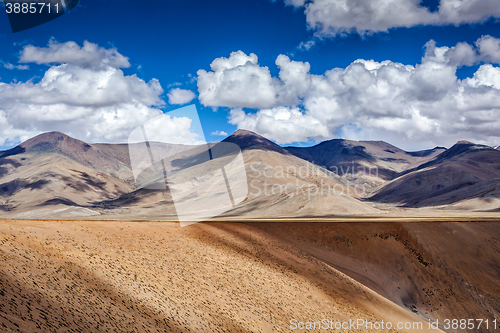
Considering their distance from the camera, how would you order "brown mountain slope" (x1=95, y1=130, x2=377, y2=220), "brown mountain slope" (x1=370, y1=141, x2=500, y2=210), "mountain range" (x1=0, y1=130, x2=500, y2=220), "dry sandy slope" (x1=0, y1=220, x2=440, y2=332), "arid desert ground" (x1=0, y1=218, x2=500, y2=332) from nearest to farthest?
1. "dry sandy slope" (x1=0, y1=220, x2=440, y2=332)
2. "arid desert ground" (x1=0, y1=218, x2=500, y2=332)
3. "brown mountain slope" (x1=95, y1=130, x2=377, y2=220)
4. "mountain range" (x1=0, y1=130, x2=500, y2=220)
5. "brown mountain slope" (x1=370, y1=141, x2=500, y2=210)

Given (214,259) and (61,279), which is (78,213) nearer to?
(214,259)

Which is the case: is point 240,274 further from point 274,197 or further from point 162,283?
point 274,197

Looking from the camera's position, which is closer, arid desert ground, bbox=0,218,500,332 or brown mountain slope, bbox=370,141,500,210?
arid desert ground, bbox=0,218,500,332

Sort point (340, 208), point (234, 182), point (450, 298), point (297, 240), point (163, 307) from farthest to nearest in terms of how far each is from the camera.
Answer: point (234, 182)
point (340, 208)
point (297, 240)
point (450, 298)
point (163, 307)

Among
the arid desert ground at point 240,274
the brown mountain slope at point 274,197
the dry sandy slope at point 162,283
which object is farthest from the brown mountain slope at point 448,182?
the dry sandy slope at point 162,283

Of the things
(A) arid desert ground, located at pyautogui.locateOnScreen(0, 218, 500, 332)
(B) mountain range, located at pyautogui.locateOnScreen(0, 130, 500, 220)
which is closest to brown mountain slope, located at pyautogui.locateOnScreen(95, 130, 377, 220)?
(B) mountain range, located at pyautogui.locateOnScreen(0, 130, 500, 220)

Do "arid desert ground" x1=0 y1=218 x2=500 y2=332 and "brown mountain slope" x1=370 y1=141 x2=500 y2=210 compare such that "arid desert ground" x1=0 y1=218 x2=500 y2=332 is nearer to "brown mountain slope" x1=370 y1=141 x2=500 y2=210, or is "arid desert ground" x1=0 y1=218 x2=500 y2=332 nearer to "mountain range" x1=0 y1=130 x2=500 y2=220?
"mountain range" x1=0 y1=130 x2=500 y2=220

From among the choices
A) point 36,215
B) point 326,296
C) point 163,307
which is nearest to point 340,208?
point 326,296
